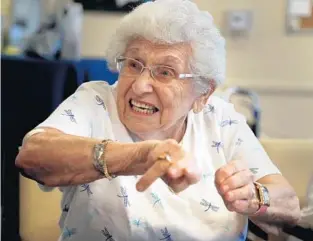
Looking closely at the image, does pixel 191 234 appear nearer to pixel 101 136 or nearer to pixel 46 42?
pixel 101 136

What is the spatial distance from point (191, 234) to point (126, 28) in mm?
536

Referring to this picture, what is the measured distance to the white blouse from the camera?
4.29 feet

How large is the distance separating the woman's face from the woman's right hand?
38 centimetres

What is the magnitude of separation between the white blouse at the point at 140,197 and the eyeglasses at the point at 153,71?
0.09 metres

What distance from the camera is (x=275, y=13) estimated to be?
293 centimetres

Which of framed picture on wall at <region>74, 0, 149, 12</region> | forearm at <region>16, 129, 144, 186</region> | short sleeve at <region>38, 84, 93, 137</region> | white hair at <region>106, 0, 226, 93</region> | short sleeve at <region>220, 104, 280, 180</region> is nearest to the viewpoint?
forearm at <region>16, 129, 144, 186</region>

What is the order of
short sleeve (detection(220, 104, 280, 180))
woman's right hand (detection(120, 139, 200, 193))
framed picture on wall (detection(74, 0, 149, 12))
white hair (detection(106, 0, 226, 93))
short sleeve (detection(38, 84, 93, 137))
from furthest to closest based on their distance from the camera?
1. framed picture on wall (detection(74, 0, 149, 12))
2. short sleeve (detection(220, 104, 280, 180))
3. white hair (detection(106, 0, 226, 93))
4. short sleeve (detection(38, 84, 93, 137))
5. woman's right hand (detection(120, 139, 200, 193))

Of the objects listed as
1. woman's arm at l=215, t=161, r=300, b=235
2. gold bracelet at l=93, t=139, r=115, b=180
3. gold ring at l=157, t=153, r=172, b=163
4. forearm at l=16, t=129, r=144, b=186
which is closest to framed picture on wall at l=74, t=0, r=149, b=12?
woman's arm at l=215, t=161, r=300, b=235

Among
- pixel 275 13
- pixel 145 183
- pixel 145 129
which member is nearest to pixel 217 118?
pixel 145 129

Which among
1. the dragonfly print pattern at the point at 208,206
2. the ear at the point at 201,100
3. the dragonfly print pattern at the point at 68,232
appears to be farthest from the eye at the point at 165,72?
the dragonfly print pattern at the point at 68,232

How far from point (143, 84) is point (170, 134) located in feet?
0.59

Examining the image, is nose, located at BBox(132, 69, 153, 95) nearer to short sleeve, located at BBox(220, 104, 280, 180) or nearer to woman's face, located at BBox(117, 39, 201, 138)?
woman's face, located at BBox(117, 39, 201, 138)

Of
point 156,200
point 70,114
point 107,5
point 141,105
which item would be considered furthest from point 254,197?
point 107,5

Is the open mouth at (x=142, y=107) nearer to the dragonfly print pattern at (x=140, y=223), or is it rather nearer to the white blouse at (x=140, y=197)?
the white blouse at (x=140, y=197)
